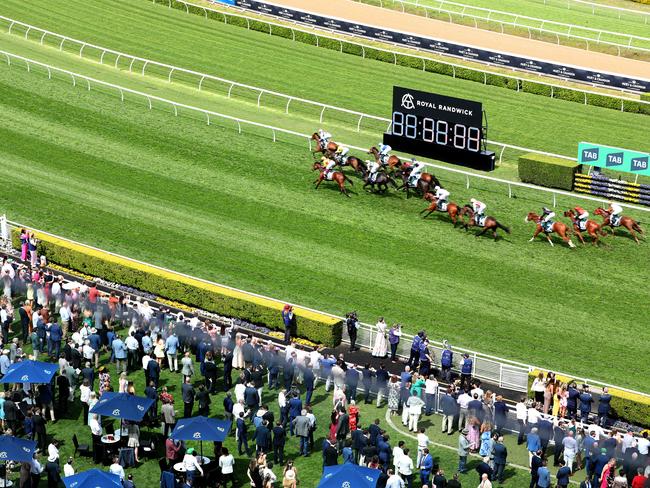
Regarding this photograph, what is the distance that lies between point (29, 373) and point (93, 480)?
5109 millimetres

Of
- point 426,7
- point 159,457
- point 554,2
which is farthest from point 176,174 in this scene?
point 554,2

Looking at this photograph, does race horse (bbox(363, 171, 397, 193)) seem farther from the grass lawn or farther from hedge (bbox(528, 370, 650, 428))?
hedge (bbox(528, 370, 650, 428))

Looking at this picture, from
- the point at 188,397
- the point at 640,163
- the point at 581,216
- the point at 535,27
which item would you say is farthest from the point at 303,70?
the point at 188,397

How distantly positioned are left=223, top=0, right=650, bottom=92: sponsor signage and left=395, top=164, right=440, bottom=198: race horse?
1384cm

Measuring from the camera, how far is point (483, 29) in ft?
204

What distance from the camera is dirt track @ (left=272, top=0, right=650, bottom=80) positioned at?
5625 centimetres

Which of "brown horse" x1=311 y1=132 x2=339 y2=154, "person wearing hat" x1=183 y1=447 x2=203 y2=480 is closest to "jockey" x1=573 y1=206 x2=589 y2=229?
"brown horse" x1=311 y1=132 x2=339 y2=154

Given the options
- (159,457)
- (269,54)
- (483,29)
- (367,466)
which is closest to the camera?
(367,466)

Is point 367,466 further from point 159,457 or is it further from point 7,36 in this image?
point 7,36

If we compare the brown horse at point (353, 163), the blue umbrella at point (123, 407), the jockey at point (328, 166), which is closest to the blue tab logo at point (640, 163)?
the brown horse at point (353, 163)

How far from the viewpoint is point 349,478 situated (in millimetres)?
24125

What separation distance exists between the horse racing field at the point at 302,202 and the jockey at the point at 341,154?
1107 mm

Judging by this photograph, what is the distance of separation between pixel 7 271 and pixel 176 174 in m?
10.2

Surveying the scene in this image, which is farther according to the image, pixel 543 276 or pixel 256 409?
pixel 543 276
